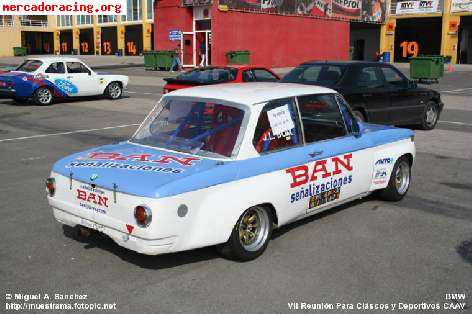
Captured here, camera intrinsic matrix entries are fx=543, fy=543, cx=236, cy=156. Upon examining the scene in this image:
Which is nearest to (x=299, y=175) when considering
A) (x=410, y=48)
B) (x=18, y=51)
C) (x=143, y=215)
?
(x=143, y=215)

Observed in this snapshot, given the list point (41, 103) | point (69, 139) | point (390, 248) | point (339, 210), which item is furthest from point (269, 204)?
point (41, 103)

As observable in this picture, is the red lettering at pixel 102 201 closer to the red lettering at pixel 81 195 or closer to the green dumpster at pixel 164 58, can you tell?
the red lettering at pixel 81 195

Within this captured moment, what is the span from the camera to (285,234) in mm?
5777

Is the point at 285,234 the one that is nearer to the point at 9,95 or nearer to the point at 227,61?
the point at 9,95

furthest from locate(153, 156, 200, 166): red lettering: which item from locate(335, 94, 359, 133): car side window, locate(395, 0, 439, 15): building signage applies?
locate(395, 0, 439, 15): building signage

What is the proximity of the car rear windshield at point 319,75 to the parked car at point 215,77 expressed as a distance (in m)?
3.03

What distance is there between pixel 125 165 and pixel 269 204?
54.9 inches

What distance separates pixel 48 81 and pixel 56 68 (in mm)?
602

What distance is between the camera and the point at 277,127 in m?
5.37

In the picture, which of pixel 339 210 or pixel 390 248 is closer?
pixel 390 248

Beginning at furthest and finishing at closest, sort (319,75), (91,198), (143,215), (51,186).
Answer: (319,75) → (51,186) → (91,198) → (143,215)

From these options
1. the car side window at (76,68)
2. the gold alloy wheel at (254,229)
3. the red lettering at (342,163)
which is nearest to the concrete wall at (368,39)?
the car side window at (76,68)

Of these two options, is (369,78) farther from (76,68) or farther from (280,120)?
(76,68)

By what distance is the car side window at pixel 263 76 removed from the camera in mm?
15070
